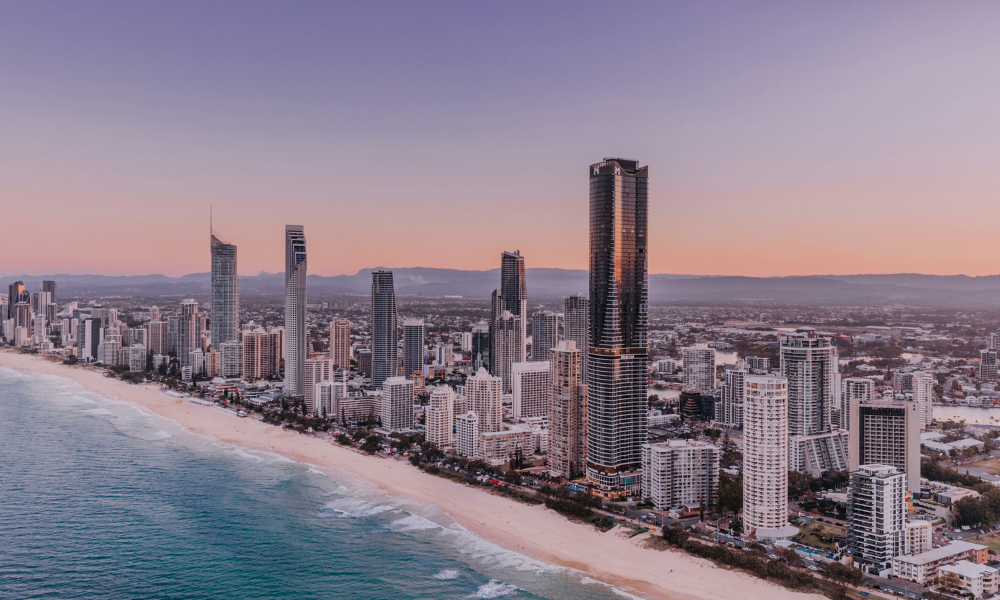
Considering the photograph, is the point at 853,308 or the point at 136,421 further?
the point at 853,308

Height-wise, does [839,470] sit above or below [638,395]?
below

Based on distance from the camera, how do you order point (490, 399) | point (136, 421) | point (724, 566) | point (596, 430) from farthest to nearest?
point (136, 421)
point (490, 399)
point (596, 430)
point (724, 566)

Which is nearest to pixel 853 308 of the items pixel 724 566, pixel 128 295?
pixel 724 566

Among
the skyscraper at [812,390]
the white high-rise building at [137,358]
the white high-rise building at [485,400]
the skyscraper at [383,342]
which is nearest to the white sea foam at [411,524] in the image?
the white high-rise building at [485,400]

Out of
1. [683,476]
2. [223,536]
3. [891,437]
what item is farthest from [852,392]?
[223,536]

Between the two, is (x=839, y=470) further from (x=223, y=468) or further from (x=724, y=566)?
(x=223, y=468)

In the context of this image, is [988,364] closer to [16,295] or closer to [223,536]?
[223,536]

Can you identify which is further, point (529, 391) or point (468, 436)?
point (529, 391)
